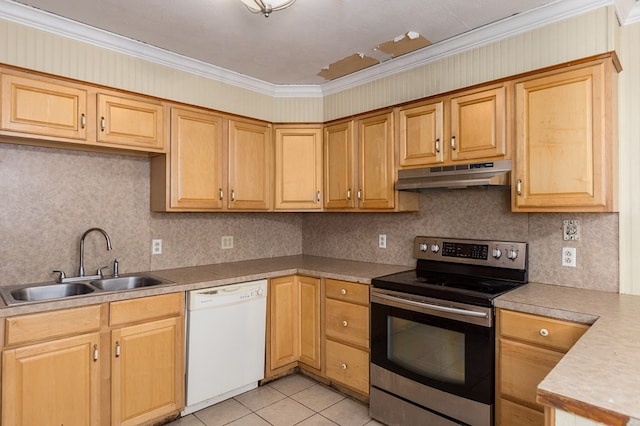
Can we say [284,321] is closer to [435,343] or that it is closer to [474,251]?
[435,343]

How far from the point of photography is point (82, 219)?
2.55m

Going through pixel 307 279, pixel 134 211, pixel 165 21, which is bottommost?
pixel 307 279

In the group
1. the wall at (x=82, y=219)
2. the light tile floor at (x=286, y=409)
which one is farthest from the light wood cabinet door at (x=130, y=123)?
the light tile floor at (x=286, y=409)

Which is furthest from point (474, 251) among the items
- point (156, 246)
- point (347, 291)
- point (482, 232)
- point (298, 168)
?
point (156, 246)

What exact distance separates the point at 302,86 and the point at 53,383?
275 cm

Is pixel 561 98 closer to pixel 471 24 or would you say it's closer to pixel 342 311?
pixel 471 24

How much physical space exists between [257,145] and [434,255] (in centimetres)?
169

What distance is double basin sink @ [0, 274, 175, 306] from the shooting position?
7.13 ft

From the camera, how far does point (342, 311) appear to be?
2707 mm

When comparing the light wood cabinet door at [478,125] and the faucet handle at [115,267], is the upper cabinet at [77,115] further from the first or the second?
the light wood cabinet door at [478,125]

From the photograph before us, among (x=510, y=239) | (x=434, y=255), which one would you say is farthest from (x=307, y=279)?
(x=510, y=239)

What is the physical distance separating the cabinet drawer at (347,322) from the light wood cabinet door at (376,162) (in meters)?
0.78

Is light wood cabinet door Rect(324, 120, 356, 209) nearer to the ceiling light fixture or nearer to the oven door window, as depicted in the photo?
the oven door window

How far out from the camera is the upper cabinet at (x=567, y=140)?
1.88 m
